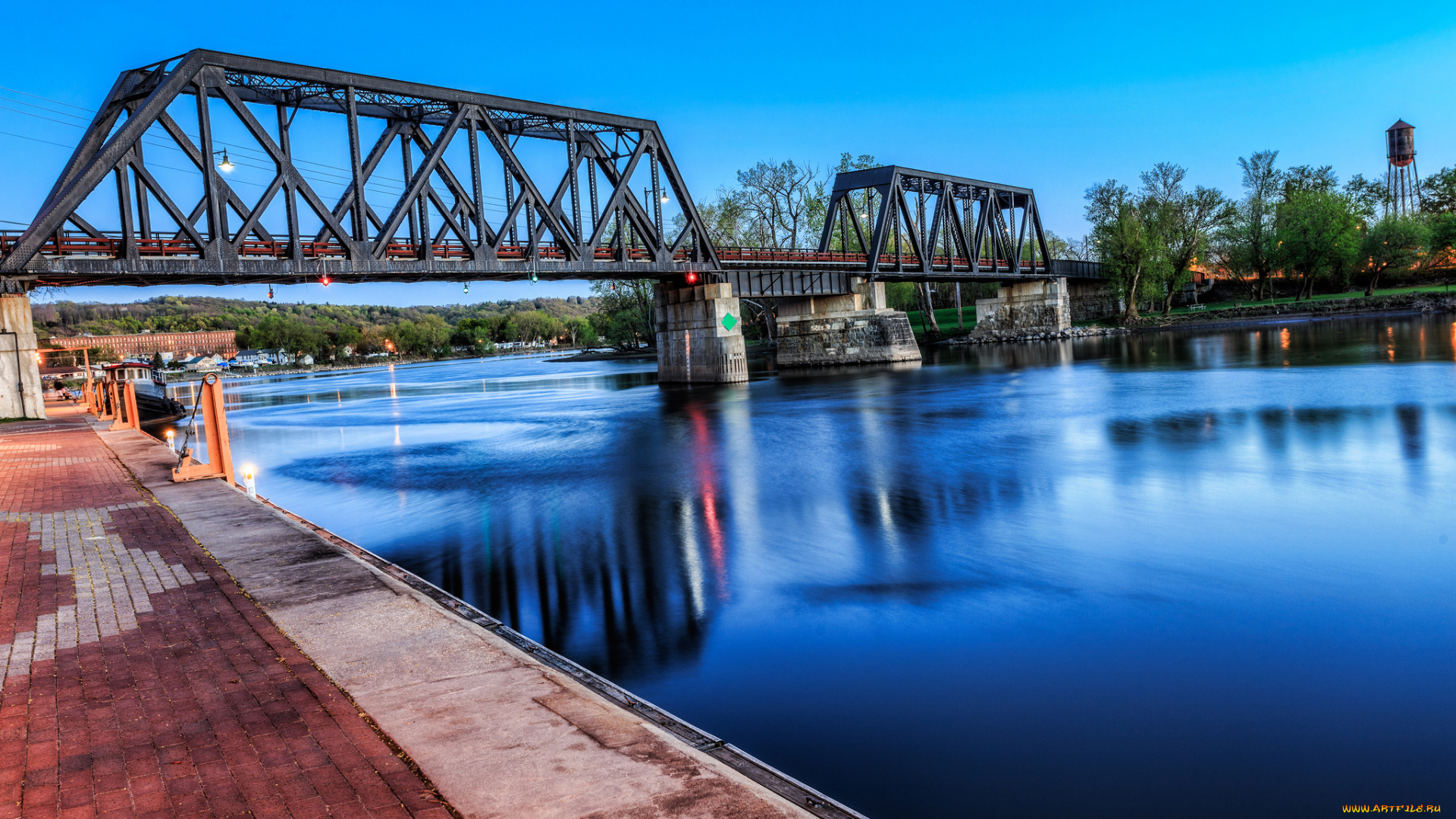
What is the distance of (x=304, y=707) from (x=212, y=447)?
14625 millimetres

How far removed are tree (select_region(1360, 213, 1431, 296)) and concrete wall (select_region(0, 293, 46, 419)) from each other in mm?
110614

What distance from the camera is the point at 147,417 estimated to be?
47.7 metres

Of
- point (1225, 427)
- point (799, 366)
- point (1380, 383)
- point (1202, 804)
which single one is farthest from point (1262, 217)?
point (1202, 804)

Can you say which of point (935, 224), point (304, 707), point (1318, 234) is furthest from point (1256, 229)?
point (304, 707)

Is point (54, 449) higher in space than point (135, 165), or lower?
lower

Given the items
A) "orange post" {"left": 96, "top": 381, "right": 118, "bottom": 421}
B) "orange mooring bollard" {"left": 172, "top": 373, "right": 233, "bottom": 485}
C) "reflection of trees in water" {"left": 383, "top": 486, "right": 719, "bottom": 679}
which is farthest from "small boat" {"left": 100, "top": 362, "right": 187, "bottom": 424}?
"reflection of trees in water" {"left": 383, "top": 486, "right": 719, "bottom": 679}

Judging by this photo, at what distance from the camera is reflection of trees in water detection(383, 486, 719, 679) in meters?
8.95

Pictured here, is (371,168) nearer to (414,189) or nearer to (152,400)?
(414,189)

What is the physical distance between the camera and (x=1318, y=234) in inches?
3595

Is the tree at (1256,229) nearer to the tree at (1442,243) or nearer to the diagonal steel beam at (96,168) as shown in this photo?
the tree at (1442,243)

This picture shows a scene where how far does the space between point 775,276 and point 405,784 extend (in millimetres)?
57231

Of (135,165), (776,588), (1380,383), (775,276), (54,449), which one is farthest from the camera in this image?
(775,276)

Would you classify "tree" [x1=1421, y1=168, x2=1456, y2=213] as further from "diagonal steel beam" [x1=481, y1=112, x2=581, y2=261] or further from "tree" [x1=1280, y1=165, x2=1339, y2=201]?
"diagonal steel beam" [x1=481, y1=112, x2=581, y2=261]

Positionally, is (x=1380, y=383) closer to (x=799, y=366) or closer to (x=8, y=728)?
(x=8, y=728)
